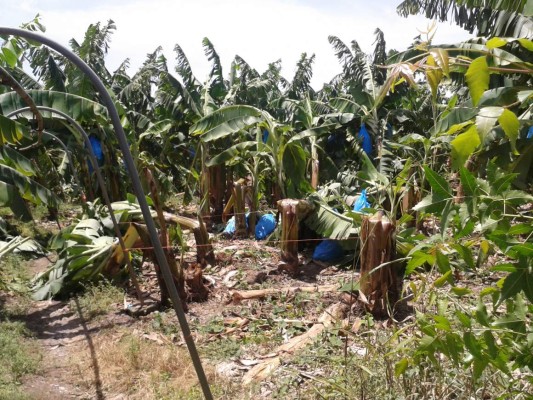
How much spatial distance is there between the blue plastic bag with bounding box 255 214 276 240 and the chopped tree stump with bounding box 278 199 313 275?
1996 mm

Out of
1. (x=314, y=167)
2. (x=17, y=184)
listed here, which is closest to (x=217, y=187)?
(x=314, y=167)

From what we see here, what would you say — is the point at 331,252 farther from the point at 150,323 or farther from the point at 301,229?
the point at 150,323

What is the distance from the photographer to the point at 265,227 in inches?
400

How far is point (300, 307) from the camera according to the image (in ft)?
20.6

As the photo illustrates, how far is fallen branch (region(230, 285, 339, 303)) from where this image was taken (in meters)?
6.64

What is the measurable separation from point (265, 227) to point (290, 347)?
516cm

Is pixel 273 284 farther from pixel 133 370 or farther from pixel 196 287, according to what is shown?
pixel 133 370

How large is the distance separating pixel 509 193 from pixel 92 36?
12271 millimetres

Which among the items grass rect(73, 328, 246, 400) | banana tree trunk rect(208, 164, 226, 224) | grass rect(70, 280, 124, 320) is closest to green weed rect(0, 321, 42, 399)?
grass rect(73, 328, 246, 400)

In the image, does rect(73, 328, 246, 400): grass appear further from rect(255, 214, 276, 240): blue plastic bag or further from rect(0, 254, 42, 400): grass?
rect(255, 214, 276, 240): blue plastic bag

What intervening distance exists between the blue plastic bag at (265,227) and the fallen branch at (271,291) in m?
3.25

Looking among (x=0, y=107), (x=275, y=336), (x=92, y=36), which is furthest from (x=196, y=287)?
(x=92, y=36)

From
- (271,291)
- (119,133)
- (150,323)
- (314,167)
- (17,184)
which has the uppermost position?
(119,133)

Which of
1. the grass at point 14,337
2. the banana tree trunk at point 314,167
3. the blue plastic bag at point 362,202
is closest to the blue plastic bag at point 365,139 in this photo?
the banana tree trunk at point 314,167
